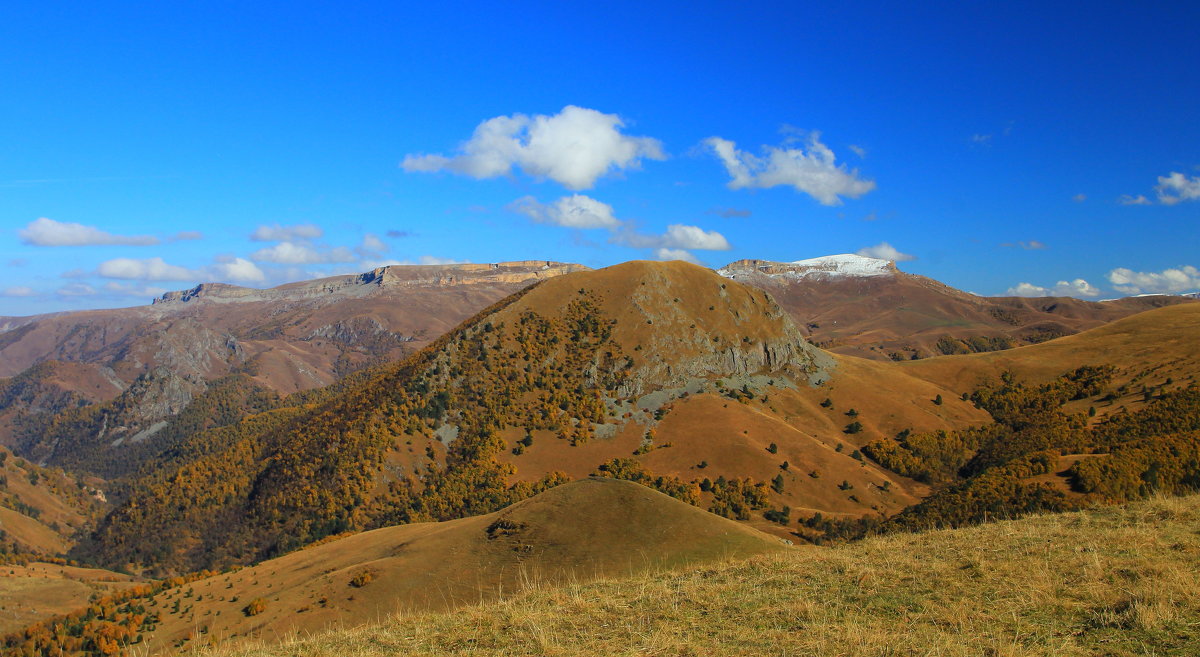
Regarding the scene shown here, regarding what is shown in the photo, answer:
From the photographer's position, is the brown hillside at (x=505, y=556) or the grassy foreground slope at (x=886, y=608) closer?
the grassy foreground slope at (x=886, y=608)

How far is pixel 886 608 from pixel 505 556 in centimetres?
2762

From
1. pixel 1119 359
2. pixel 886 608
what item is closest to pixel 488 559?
pixel 886 608

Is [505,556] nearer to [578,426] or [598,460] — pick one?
[598,460]

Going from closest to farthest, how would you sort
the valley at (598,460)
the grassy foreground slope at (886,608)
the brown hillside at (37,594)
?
the grassy foreground slope at (886,608), the valley at (598,460), the brown hillside at (37,594)

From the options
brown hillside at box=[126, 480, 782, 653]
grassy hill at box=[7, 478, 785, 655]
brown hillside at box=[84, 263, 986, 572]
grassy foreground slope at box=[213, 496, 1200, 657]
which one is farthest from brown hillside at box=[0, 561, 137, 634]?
grassy foreground slope at box=[213, 496, 1200, 657]

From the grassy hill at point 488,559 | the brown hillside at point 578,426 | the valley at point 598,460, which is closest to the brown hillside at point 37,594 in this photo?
the valley at point 598,460

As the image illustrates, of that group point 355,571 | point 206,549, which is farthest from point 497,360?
point 355,571

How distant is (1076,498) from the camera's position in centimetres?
4403

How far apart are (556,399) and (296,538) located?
166 feet

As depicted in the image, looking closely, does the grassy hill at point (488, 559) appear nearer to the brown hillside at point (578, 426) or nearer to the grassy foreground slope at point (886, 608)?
the grassy foreground slope at point (886, 608)

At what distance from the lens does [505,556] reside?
36.0 m

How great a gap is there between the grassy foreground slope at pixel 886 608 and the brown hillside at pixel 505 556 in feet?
47.4

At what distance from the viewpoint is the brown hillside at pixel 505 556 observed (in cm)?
3209

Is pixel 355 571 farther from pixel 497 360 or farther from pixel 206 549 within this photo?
pixel 206 549
